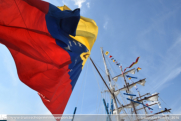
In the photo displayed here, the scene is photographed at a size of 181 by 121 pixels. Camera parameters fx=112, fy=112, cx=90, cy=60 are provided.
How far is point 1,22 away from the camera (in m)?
2.76

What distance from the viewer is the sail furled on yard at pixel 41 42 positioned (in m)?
2.96

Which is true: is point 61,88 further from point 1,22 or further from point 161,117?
point 161,117

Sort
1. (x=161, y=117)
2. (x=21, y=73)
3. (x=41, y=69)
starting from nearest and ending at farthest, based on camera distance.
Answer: (x=21, y=73) < (x=41, y=69) < (x=161, y=117)

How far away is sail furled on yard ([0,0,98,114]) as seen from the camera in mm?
2959

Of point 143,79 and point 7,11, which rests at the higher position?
point 143,79

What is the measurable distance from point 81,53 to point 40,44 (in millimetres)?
1706

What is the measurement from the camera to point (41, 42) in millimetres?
3424

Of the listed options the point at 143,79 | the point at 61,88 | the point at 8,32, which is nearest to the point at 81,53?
the point at 61,88

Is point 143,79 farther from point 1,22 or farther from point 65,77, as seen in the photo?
point 1,22

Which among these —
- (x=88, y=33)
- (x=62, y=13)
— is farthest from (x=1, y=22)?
(x=88, y=33)

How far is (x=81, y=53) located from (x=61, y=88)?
62.2 inches

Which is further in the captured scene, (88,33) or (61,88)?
(88,33)

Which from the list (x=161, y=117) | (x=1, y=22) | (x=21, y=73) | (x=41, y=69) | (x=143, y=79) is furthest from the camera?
(x=161, y=117)

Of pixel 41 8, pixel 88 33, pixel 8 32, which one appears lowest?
pixel 8 32
